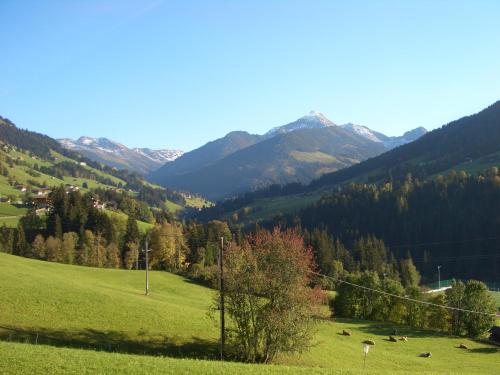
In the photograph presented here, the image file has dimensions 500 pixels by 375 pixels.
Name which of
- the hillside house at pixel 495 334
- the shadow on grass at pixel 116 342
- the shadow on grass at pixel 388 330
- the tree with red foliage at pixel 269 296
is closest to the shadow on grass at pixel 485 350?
the hillside house at pixel 495 334

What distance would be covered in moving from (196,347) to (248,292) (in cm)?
830

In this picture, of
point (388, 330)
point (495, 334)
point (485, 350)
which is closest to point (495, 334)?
point (495, 334)

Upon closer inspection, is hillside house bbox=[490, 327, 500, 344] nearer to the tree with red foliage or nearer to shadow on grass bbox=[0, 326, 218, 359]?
the tree with red foliage

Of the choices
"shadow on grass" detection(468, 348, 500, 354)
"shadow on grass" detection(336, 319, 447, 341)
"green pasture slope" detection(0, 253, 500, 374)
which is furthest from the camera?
"shadow on grass" detection(336, 319, 447, 341)

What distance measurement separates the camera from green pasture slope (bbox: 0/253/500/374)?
28572 millimetres

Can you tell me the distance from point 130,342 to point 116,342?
4.50 feet

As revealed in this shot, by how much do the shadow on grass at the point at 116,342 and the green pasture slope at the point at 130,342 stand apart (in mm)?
84

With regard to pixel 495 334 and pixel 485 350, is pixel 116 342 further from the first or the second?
pixel 495 334

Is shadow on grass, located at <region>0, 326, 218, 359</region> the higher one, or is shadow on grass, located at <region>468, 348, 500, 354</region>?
shadow on grass, located at <region>0, 326, 218, 359</region>

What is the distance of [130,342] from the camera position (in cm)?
4309

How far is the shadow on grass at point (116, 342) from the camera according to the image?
3941 centimetres

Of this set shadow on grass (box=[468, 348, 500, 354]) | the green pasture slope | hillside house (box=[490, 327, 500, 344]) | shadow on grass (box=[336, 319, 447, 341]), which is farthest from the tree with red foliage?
hillside house (box=[490, 327, 500, 344])

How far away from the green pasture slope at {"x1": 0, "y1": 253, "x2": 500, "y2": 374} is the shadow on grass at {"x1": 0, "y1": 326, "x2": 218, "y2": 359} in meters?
0.08

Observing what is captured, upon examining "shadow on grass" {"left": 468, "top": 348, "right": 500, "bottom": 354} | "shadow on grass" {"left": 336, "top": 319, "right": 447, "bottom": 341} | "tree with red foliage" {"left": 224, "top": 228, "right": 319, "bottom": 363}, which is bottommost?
"shadow on grass" {"left": 468, "top": 348, "right": 500, "bottom": 354}
